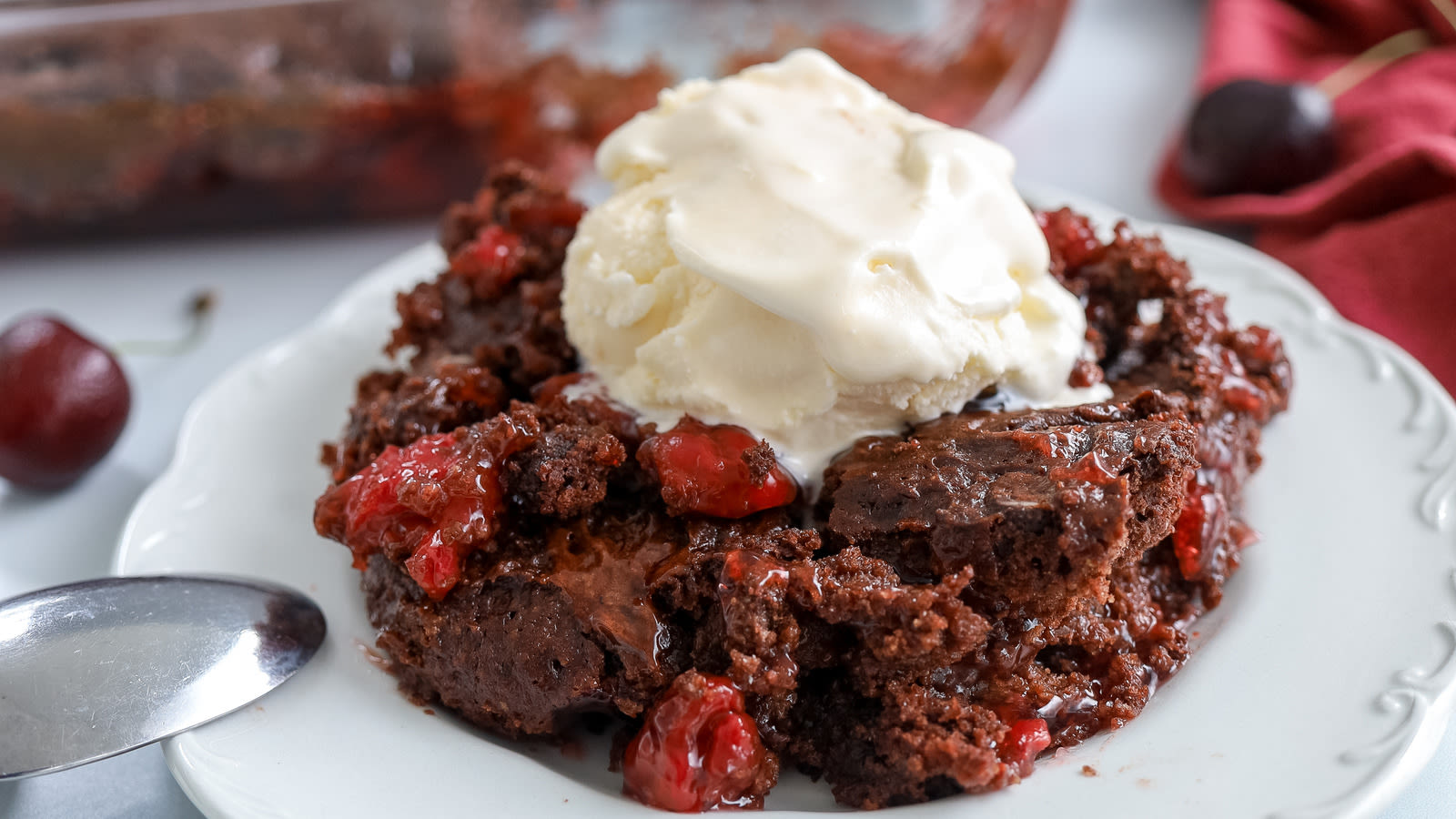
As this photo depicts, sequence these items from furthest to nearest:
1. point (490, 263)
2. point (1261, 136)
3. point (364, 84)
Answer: point (364, 84)
point (1261, 136)
point (490, 263)

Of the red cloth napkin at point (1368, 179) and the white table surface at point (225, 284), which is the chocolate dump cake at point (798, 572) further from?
the red cloth napkin at point (1368, 179)

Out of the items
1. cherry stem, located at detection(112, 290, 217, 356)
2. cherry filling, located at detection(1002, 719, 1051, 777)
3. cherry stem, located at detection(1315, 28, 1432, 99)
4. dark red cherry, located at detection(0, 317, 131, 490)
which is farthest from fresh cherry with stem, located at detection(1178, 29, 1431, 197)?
dark red cherry, located at detection(0, 317, 131, 490)

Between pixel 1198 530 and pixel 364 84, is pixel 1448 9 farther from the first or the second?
pixel 364 84

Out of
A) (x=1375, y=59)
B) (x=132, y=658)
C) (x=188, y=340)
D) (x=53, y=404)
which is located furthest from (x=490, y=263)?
(x=1375, y=59)

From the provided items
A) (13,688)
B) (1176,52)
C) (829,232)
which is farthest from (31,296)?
(1176,52)

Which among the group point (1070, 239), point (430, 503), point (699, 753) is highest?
point (430, 503)
